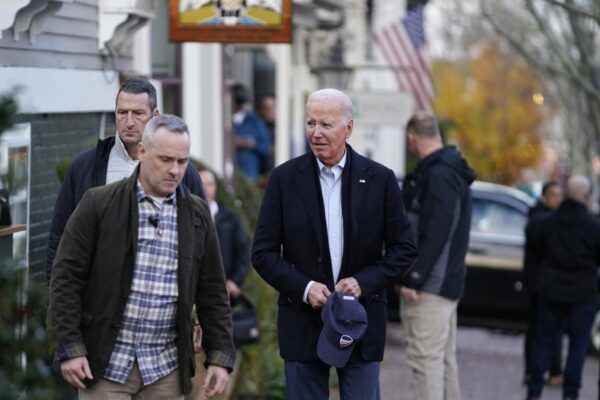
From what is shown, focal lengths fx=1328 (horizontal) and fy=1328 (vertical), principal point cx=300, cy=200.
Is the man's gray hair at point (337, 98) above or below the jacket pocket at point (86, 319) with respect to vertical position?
above

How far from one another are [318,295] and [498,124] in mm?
47433

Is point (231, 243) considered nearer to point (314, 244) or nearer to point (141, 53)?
point (141, 53)

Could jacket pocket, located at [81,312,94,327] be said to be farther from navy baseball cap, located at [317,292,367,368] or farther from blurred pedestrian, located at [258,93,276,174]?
blurred pedestrian, located at [258,93,276,174]

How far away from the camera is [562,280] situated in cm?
1159

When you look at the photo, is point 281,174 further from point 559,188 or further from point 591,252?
point 559,188

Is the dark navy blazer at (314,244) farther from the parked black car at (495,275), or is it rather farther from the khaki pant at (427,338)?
the parked black car at (495,275)

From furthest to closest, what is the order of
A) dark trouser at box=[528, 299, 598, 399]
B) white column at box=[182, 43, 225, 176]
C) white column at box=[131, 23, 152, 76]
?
white column at box=[182, 43, 225, 176]
dark trouser at box=[528, 299, 598, 399]
white column at box=[131, 23, 152, 76]

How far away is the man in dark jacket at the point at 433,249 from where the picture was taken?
8.48 m

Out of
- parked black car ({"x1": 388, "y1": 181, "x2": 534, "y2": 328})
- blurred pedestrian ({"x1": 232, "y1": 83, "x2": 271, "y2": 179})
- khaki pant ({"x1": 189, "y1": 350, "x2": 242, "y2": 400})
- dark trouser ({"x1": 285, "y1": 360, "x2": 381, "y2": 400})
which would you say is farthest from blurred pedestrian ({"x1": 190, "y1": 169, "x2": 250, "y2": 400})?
blurred pedestrian ({"x1": 232, "y1": 83, "x2": 271, "y2": 179})

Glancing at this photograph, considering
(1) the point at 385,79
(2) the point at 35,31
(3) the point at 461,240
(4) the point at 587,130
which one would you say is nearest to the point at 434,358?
(3) the point at 461,240

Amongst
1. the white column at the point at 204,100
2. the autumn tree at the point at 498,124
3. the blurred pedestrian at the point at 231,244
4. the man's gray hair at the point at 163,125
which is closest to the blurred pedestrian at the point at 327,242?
the man's gray hair at the point at 163,125

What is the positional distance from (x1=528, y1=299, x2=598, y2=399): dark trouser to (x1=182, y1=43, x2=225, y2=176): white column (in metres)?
4.11

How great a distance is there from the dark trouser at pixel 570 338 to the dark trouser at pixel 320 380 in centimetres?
531

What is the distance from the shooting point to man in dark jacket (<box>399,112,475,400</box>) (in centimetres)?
848
